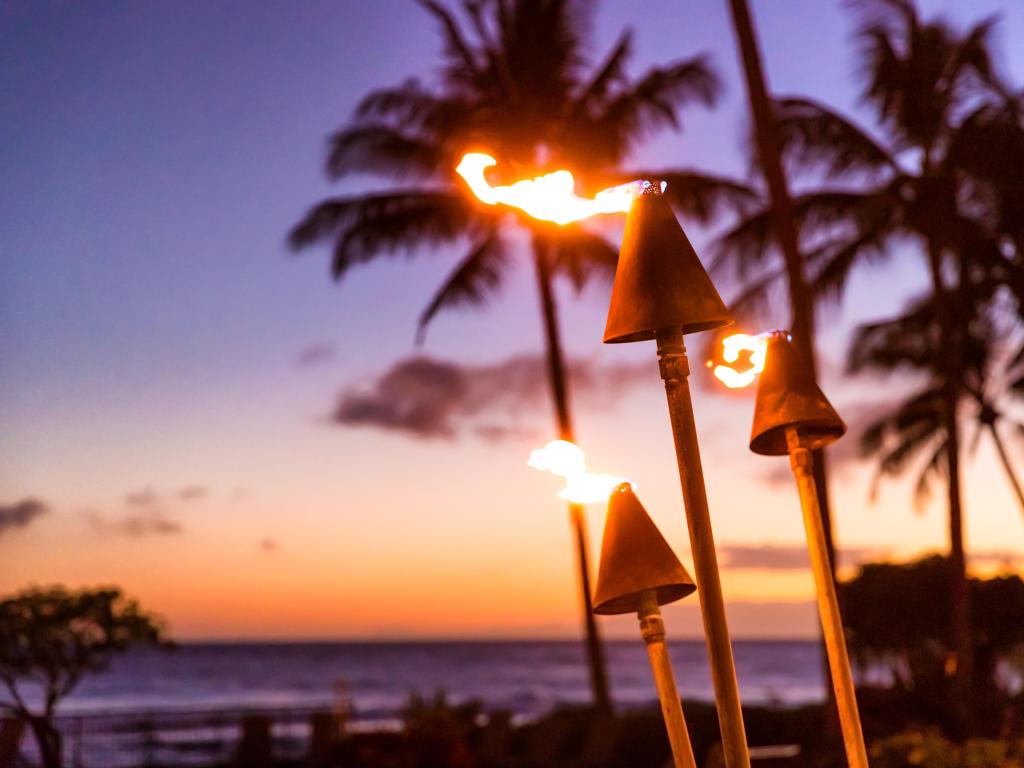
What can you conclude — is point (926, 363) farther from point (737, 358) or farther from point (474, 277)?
point (737, 358)

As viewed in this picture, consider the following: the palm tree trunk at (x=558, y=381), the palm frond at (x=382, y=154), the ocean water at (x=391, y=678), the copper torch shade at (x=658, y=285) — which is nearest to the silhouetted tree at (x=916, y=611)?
the ocean water at (x=391, y=678)

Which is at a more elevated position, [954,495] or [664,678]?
[954,495]

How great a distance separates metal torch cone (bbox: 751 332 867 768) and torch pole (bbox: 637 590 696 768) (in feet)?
1.75

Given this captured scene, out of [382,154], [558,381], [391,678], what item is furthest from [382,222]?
[391,678]

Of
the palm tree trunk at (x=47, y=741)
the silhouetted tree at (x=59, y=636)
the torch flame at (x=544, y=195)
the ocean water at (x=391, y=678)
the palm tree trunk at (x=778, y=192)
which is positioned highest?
the palm tree trunk at (x=778, y=192)

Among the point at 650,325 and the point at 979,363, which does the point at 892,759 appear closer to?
the point at 650,325

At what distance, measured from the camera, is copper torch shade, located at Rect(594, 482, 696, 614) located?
268 centimetres

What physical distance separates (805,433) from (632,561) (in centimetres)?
78

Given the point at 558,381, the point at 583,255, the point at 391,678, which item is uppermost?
the point at 583,255

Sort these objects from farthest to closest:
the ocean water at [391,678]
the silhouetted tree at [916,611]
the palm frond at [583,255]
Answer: the ocean water at [391,678] < the silhouetted tree at [916,611] < the palm frond at [583,255]

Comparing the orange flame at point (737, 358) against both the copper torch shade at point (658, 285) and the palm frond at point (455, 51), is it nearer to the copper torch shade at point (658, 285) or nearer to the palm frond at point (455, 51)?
the copper torch shade at point (658, 285)

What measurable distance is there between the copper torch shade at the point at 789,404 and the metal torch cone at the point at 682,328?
65 centimetres

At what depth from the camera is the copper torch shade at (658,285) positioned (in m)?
2.40

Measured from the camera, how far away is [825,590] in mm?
2992
